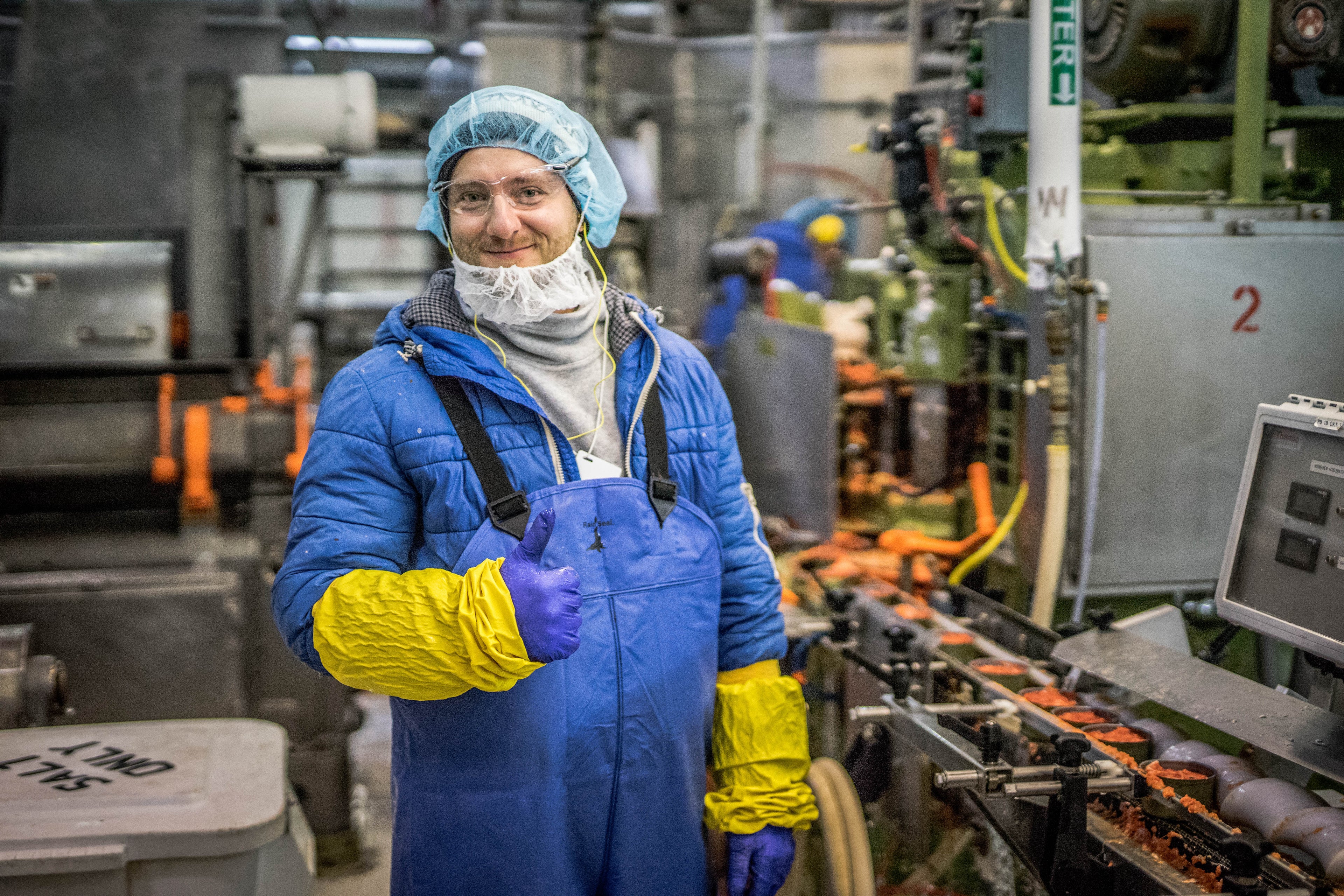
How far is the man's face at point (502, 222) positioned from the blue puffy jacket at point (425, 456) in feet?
0.30

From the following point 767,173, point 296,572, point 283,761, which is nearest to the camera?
point 296,572

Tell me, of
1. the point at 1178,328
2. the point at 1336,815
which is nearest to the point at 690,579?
the point at 1336,815

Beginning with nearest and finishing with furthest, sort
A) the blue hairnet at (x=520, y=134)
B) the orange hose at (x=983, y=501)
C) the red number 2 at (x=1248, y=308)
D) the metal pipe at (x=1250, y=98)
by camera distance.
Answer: the blue hairnet at (x=520, y=134), the red number 2 at (x=1248, y=308), the metal pipe at (x=1250, y=98), the orange hose at (x=983, y=501)

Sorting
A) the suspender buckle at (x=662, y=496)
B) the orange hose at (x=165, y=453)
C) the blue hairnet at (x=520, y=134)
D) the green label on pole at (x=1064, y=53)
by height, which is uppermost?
the green label on pole at (x=1064, y=53)

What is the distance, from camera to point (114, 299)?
316 cm

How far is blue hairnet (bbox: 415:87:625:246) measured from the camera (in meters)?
1.47

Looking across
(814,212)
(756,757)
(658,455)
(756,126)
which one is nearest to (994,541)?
(756,757)

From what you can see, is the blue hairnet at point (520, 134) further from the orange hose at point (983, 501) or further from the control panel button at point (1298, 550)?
the orange hose at point (983, 501)

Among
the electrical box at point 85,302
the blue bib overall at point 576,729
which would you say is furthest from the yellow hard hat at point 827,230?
the blue bib overall at point 576,729

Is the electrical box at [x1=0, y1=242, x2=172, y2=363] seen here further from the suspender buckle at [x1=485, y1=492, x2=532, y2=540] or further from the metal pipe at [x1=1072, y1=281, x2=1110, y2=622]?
the metal pipe at [x1=1072, y1=281, x2=1110, y2=622]

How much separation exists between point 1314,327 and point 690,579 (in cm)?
174

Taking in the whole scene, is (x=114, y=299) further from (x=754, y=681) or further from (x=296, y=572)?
(x=754, y=681)

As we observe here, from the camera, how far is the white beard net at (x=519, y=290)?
4.72 ft

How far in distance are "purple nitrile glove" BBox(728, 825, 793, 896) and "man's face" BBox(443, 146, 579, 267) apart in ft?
2.84
